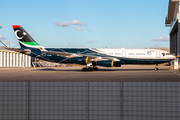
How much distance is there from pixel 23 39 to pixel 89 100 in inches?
1354

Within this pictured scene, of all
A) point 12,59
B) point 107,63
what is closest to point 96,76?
point 107,63

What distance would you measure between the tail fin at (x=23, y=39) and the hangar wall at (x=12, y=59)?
1924 cm

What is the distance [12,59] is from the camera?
60.2 m

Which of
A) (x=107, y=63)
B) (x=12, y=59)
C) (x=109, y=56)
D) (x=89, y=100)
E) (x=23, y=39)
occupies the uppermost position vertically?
(x=23, y=39)

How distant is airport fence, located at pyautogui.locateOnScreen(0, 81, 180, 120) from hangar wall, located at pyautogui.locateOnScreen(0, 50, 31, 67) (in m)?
52.1

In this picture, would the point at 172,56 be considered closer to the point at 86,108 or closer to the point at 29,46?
the point at 29,46

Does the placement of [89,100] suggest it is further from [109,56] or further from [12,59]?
[12,59]

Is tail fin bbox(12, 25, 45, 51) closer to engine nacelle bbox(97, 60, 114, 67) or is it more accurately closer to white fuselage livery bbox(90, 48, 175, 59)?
white fuselage livery bbox(90, 48, 175, 59)

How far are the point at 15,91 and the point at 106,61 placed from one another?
2659 centimetres

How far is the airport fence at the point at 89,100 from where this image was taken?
6.88m

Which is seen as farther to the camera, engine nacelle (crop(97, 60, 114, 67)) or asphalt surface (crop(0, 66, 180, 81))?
engine nacelle (crop(97, 60, 114, 67))

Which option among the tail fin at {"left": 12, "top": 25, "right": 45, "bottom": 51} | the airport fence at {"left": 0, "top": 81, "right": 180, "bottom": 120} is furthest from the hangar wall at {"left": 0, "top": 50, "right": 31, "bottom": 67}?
the airport fence at {"left": 0, "top": 81, "right": 180, "bottom": 120}

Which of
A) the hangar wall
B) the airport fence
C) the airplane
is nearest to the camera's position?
the airport fence

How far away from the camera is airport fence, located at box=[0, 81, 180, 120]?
Result: 688 centimetres
